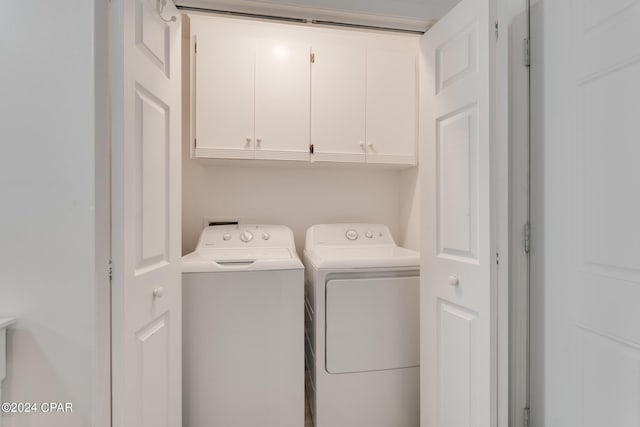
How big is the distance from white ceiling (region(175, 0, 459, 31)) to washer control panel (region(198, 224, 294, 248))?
123 centimetres

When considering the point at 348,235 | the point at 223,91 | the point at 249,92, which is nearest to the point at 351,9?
the point at 249,92

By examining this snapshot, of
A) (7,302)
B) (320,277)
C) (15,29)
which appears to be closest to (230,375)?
(320,277)

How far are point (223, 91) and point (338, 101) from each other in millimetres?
740

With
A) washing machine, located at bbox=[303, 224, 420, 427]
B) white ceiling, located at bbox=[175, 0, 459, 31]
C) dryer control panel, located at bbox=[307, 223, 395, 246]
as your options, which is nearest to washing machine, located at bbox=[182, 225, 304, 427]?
washing machine, located at bbox=[303, 224, 420, 427]

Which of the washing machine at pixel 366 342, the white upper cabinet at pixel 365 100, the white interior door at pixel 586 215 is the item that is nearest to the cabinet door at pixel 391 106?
the white upper cabinet at pixel 365 100

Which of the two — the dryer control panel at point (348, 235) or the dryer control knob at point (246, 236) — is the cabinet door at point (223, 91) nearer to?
the dryer control knob at point (246, 236)

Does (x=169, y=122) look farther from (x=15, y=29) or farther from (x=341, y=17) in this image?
(x=341, y=17)

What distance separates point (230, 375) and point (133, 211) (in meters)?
1.00

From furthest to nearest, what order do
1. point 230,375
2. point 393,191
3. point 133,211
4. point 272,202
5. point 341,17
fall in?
point 393,191 < point 272,202 < point 230,375 < point 341,17 < point 133,211

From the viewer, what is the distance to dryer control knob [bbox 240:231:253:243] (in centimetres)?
190

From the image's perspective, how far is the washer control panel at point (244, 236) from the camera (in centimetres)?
187

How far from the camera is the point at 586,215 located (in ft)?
3.20

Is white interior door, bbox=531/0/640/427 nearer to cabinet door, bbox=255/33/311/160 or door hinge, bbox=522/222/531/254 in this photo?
door hinge, bbox=522/222/531/254

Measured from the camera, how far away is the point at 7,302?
812 mm
